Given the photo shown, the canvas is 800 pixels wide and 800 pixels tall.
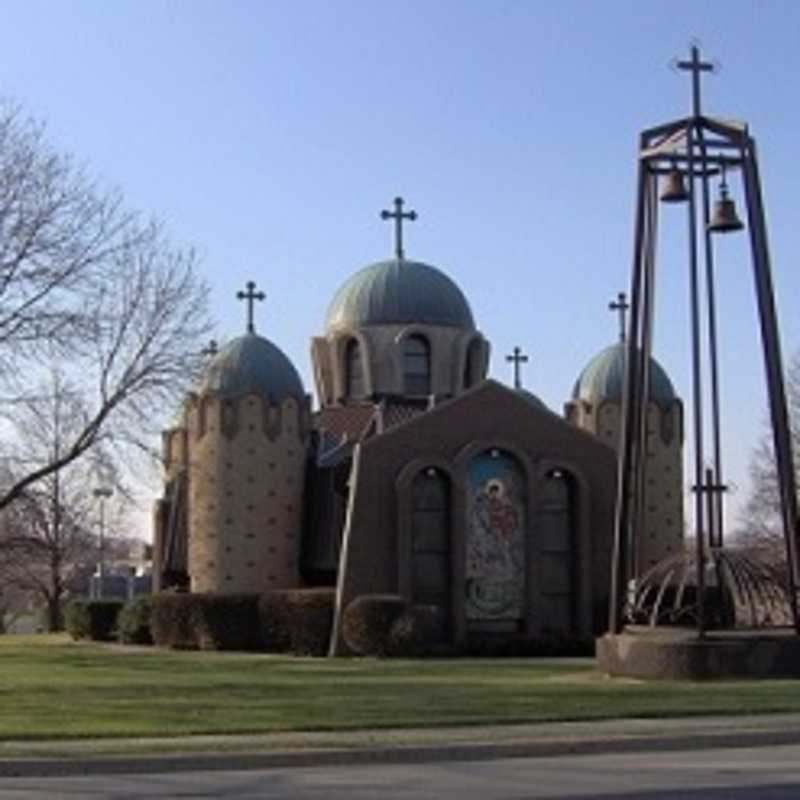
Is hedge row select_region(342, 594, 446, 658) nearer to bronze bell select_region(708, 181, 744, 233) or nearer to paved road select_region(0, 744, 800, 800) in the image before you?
bronze bell select_region(708, 181, 744, 233)

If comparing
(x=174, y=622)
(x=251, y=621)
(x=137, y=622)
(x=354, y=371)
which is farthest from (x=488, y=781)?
(x=354, y=371)

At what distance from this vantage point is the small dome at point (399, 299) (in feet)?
177

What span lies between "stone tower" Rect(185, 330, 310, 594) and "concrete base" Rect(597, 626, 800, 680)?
829 inches

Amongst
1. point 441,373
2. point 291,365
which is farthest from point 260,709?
point 441,373

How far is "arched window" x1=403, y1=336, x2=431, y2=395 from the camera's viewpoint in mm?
53094

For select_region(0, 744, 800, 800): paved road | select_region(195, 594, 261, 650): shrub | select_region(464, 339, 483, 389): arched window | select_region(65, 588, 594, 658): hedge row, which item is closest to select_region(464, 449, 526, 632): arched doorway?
select_region(65, 588, 594, 658): hedge row

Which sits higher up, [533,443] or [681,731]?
[533,443]

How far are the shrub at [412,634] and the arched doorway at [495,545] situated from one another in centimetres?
229

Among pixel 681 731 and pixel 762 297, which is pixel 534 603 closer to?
pixel 762 297

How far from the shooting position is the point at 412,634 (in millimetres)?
38875

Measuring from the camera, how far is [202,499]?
152 ft

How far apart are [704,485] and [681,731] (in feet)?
29.8

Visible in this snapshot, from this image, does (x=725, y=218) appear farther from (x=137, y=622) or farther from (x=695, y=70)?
(x=137, y=622)

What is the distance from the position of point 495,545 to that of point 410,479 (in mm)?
2907
